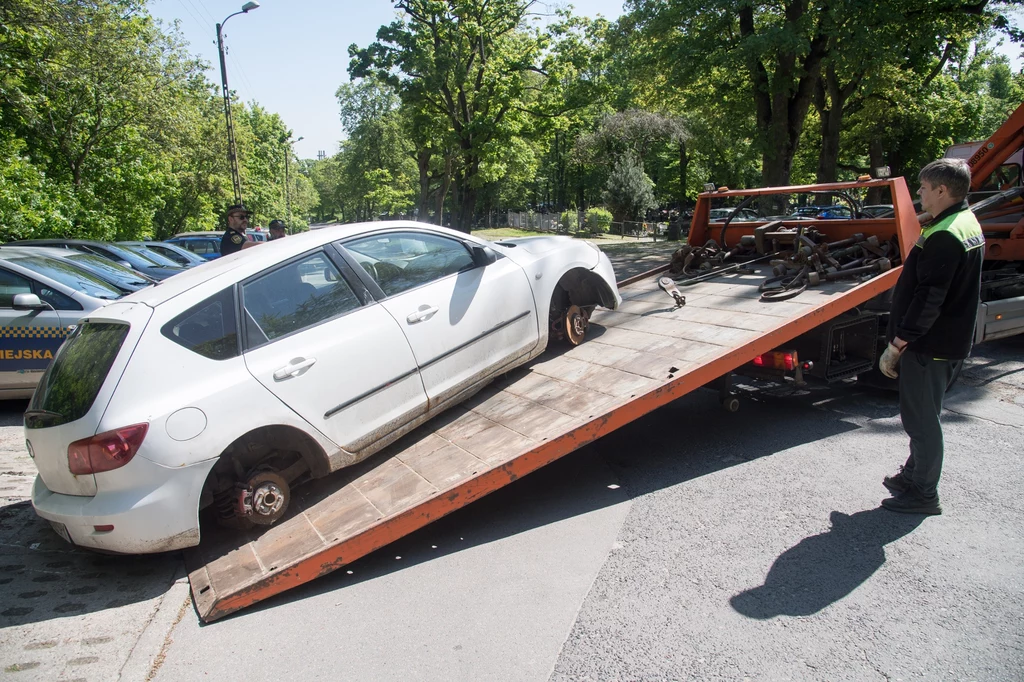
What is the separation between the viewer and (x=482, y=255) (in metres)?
4.76

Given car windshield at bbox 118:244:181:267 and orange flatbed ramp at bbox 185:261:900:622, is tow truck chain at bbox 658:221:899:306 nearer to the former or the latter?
orange flatbed ramp at bbox 185:261:900:622

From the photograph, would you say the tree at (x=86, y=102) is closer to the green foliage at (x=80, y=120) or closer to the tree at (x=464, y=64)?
the green foliage at (x=80, y=120)

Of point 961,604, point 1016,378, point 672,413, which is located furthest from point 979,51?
point 961,604

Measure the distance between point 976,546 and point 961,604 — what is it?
2.07 ft

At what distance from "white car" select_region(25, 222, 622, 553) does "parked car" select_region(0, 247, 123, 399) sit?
3182mm

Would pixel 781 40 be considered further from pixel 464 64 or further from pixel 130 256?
pixel 130 256

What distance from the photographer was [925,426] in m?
3.82

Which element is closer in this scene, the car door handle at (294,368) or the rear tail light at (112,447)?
the rear tail light at (112,447)

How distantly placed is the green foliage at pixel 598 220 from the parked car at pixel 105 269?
28630 millimetres

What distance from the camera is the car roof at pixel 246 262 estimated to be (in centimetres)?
372

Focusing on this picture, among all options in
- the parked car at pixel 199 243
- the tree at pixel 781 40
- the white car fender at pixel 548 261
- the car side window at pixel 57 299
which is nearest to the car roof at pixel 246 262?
the white car fender at pixel 548 261

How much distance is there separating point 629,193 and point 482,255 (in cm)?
3492

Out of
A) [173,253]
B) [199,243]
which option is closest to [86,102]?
[173,253]

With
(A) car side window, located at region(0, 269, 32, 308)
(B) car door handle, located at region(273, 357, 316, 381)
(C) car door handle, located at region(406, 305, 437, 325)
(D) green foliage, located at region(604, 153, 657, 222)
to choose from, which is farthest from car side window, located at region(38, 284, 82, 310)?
(D) green foliage, located at region(604, 153, 657, 222)
